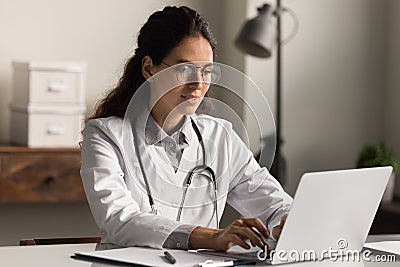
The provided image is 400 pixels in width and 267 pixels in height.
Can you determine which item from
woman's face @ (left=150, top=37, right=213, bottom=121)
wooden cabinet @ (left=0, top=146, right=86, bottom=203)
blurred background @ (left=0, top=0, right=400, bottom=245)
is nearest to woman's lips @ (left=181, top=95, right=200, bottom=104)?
woman's face @ (left=150, top=37, right=213, bottom=121)

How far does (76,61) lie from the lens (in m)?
3.83

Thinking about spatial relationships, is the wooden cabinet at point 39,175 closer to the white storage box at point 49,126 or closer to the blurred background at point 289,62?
the white storage box at point 49,126

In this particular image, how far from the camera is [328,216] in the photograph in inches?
62.7

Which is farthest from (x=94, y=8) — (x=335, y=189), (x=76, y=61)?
(x=335, y=189)

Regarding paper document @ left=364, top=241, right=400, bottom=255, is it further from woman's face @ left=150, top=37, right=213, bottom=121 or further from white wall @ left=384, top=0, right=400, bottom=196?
white wall @ left=384, top=0, right=400, bottom=196

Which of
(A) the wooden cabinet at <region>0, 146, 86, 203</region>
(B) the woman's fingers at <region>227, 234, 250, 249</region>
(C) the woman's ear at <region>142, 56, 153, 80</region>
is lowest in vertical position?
(A) the wooden cabinet at <region>0, 146, 86, 203</region>

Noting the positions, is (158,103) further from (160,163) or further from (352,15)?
(352,15)

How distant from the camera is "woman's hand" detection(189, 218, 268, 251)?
1.62 metres

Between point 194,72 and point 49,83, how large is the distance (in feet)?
5.63

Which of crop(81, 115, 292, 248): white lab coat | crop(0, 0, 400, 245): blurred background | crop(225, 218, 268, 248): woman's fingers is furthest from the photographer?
crop(0, 0, 400, 245): blurred background

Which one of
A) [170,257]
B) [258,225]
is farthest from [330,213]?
[170,257]

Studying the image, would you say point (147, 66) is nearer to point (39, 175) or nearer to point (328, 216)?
point (328, 216)

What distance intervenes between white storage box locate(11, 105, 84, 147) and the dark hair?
4.69ft

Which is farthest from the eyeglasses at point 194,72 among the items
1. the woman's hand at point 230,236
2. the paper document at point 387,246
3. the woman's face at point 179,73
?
the paper document at point 387,246
